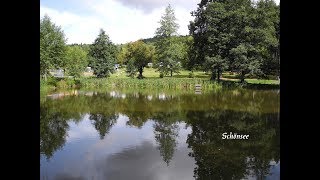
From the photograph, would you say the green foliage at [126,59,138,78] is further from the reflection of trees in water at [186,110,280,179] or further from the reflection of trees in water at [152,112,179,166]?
the reflection of trees in water at [186,110,280,179]

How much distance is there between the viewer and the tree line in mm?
7965

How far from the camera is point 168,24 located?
300 inches

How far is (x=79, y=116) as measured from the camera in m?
7.77

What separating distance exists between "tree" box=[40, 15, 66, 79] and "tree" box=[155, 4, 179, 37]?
2.01 m

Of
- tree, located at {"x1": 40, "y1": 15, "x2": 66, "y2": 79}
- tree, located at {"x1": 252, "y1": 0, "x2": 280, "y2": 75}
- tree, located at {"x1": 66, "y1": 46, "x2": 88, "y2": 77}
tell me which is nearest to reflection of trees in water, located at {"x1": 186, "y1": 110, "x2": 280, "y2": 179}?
tree, located at {"x1": 252, "y1": 0, "x2": 280, "y2": 75}

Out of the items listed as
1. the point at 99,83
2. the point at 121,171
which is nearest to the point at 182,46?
the point at 99,83

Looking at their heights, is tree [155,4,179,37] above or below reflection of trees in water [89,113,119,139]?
above

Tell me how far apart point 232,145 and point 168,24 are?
103 inches

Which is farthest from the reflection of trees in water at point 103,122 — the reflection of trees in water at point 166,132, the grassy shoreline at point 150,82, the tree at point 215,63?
the tree at point 215,63

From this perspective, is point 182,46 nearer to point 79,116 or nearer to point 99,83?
point 99,83

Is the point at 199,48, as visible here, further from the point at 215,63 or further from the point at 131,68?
the point at 131,68

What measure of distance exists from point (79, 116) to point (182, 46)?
105 inches

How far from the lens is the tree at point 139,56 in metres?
8.02
